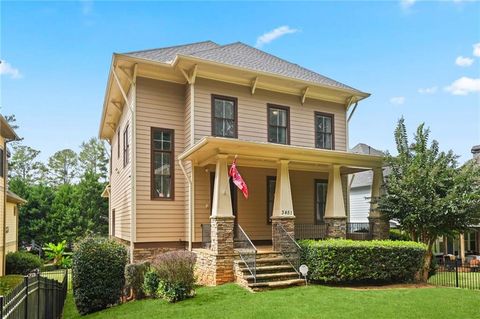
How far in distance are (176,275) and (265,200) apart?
18.4ft

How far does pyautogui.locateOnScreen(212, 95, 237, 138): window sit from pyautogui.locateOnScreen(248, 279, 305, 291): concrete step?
17.5ft

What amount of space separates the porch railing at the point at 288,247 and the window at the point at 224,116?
12.5 ft

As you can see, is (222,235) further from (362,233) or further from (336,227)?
(362,233)

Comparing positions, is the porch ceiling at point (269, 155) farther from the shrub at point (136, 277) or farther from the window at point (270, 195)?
the shrub at point (136, 277)

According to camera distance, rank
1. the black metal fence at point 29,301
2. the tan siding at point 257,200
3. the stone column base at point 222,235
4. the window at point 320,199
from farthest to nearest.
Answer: the window at point 320,199 < the tan siding at point 257,200 < the stone column base at point 222,235 < the black metal fence at point 29,301

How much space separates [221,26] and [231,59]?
4.56 m

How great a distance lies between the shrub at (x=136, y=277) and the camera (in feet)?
35.7

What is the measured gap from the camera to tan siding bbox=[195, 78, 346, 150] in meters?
13.1

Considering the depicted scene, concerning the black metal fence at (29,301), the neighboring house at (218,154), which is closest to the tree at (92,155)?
the neighboring house at (218,154)

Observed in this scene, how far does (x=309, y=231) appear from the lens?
49.8 feet

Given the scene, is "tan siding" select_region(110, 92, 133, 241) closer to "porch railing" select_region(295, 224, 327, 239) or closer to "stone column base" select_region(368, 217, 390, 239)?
"porch railing" select_region(295, 224, 327, 239)

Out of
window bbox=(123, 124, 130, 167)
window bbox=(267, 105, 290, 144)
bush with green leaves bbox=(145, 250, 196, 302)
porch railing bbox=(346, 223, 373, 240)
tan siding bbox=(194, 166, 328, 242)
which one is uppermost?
window bbox=(267, 105, 290, 144)

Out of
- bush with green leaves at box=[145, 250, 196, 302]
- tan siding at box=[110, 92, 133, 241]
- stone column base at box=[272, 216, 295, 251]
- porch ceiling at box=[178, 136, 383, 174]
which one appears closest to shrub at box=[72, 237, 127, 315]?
bush with green leaves at box=[145, 250, 196, 302]

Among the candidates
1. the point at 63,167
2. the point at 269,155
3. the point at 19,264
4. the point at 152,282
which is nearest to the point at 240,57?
the point at 269,155
